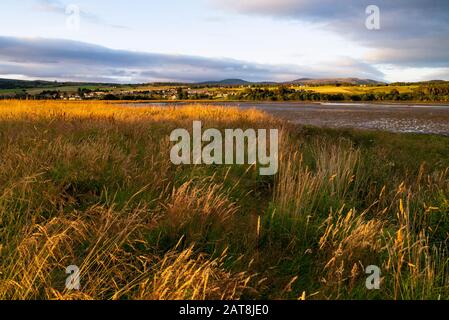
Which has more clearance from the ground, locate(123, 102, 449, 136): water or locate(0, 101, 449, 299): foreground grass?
locate(123, 102, 449, 136): water

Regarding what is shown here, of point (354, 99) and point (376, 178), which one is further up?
point (354, 99)

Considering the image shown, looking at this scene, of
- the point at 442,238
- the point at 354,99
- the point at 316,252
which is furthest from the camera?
the point at 354,99

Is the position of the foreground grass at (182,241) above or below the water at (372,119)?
below

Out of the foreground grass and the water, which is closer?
the foreground grass

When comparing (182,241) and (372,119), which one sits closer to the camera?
(182,241)

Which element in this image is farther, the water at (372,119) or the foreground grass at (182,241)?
the water at (372,119)

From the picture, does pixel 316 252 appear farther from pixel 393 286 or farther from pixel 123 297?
pixel 123 297

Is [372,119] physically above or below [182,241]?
above

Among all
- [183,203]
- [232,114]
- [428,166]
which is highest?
[232,114]

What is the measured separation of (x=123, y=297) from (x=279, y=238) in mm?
1982

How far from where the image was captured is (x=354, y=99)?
256ft

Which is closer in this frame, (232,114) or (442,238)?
(442,238)

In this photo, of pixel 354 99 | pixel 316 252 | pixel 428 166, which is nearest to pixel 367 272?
pixel 316 252

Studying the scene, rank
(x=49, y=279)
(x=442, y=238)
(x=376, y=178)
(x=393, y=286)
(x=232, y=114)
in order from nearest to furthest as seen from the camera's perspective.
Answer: (x=49, y=279) → (x=393, y=286) → (x=442, y=238) → (x=376, y=178) → (x=232, y=114)
